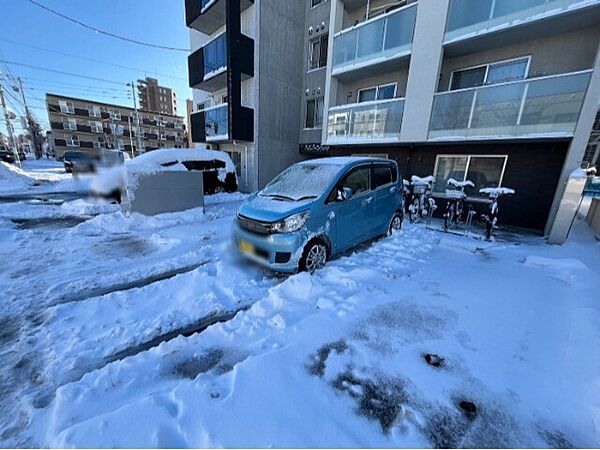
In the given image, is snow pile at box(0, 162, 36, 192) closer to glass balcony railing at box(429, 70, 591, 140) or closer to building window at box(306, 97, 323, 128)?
building window at box(306, 97, 323, 128)

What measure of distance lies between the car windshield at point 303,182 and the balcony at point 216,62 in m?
8.82

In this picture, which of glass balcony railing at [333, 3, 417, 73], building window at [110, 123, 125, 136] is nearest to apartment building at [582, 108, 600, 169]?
glass balcony railing at [333, 3, 417, 73]

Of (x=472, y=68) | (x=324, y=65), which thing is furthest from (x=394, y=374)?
(x=324, y=65)

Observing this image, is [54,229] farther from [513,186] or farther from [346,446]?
[513,186]

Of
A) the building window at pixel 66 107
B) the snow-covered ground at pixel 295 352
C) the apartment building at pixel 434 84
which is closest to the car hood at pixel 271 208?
the snow-covered ground at pixel 295 352

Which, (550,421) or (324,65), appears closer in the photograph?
(550,421)

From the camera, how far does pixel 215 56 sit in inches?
465

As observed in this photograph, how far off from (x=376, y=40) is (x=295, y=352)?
31.9 ft

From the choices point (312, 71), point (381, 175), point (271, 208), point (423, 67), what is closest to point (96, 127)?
point (312, 71)

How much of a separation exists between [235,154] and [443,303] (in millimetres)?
12712

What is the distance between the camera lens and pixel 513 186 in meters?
6.96

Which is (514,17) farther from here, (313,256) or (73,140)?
(73,140)

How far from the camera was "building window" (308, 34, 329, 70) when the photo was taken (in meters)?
11.6

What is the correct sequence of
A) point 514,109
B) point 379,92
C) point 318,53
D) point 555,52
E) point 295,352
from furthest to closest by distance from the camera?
1. point 318,53
2. point 379,92
3. point 555,52
4. point 514,109
5. point 295,352
